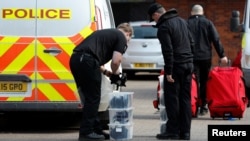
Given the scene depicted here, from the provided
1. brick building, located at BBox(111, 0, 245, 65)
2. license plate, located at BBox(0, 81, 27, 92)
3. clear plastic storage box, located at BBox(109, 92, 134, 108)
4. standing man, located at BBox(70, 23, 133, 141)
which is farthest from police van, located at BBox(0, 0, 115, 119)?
brick building, located at BBox(111, 0, 245, 65)

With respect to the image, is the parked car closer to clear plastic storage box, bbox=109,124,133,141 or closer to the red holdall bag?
the red holdall bag

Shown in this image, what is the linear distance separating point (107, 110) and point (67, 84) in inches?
28.4

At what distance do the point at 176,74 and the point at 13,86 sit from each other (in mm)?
2239

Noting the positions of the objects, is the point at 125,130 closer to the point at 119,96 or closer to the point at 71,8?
the point at 119,96

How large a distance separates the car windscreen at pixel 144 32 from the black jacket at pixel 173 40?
436 inches

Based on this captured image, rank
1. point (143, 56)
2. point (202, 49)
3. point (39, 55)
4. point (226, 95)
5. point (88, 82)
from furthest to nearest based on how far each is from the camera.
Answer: point (143, 56), point (202, 49), point (226, 95), point (39, 55), point (88, 82)

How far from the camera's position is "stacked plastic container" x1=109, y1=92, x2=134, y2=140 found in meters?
10.3

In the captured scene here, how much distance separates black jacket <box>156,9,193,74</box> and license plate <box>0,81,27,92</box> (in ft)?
6.50

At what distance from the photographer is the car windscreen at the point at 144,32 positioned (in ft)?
70.8

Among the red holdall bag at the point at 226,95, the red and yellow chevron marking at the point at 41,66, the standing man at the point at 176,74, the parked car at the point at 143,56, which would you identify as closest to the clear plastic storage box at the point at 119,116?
the standing man at the point at 176,74

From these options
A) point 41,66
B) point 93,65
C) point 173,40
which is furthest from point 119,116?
point 41,66

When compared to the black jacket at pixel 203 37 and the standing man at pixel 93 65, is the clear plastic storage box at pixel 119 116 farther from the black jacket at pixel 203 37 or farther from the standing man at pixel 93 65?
the black jacket at pixel 203 37

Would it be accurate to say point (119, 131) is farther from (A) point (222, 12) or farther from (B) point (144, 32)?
(A) point (222, 12)

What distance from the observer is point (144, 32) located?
21.8 metres
